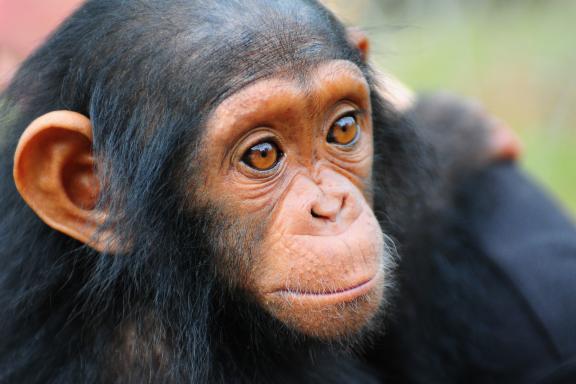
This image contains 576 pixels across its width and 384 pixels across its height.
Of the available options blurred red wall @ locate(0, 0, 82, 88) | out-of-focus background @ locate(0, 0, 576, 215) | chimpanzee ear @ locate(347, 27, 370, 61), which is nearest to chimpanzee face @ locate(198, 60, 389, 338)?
chimpanzee ear @ locate(347, 27, 370, 61)

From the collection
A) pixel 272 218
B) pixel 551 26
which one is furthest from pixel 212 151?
pixel 551 26

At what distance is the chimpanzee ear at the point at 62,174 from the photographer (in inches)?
111

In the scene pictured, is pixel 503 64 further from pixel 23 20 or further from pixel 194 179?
pixel 194 179

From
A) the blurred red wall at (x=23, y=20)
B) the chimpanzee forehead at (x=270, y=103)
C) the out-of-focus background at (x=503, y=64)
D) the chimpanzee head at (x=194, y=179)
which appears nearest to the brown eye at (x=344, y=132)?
the chimpanzee head at (x=194, y=179)

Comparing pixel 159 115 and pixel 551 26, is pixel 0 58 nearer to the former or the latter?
pixel 159 115

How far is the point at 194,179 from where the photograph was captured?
2.90 meters

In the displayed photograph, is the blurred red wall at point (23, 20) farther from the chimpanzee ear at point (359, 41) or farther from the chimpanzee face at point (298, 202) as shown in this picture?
the chimpanzee face at point (298, 202)

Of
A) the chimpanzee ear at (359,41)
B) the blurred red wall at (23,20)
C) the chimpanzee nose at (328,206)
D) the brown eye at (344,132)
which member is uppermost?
the chimpanzee ear at (359,41)

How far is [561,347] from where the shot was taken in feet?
13.0

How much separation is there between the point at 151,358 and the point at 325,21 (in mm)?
1490

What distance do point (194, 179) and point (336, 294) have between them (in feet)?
2.16

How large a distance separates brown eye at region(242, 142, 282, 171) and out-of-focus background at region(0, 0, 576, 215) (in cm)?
486

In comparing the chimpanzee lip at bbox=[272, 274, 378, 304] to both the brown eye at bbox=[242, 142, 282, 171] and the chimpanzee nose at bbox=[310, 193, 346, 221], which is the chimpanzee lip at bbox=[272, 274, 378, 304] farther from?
the brown eye at bbox=[242, 142, 282, 171]

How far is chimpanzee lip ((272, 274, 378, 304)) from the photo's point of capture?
2.77 meters
